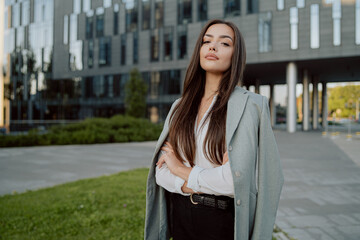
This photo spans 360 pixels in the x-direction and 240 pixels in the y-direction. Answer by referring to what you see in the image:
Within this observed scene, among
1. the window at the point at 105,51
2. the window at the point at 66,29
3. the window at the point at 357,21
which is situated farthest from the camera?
the window at the point at 66,29

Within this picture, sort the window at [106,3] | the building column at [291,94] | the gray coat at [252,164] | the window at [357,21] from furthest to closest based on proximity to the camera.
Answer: the window at [106,3]
the building column at [291,94]
the window at [357,21]
the gray coat at [252,164]

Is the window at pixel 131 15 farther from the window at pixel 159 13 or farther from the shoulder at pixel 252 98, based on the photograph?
the shoulder at pixel 252 98

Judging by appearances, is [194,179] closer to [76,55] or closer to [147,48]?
[147,48]

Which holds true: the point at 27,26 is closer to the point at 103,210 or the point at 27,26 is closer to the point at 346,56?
the point at 346,56

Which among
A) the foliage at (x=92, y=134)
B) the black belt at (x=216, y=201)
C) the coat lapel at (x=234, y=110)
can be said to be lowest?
the foliage at (x=92, y=134)

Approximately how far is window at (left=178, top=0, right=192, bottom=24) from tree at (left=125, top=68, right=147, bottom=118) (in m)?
8.23

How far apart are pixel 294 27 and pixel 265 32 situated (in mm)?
2353

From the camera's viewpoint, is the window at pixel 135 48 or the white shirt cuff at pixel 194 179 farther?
the window at pixel 135 48

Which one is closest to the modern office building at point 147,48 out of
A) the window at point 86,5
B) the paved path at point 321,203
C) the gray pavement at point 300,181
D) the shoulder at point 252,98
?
the window at point 86,5

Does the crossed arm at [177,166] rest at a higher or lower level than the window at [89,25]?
lower

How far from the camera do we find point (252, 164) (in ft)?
5.18

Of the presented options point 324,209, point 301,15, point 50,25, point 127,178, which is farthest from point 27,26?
point 324,209

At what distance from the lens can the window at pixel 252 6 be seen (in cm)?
2684

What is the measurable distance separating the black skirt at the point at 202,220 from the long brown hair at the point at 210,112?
243 millimetres
